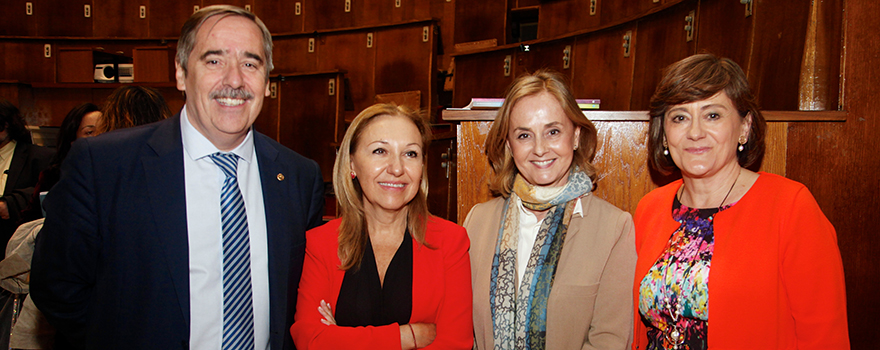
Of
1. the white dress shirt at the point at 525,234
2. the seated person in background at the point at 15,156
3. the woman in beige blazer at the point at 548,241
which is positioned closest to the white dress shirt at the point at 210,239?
the woman in beige blazer at the point at 548,241

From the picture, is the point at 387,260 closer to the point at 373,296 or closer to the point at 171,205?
the point at 373,296

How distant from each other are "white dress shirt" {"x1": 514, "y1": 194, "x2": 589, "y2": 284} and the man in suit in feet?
2.19

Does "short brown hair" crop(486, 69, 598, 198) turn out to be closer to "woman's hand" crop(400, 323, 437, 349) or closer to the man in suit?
"woman's hand" crop(400, 323, 437, 349)

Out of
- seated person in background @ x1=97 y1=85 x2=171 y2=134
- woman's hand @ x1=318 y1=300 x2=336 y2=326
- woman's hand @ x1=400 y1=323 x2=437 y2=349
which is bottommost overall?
woman's hand @ x1=400 y1=323 x2=437 y2=349

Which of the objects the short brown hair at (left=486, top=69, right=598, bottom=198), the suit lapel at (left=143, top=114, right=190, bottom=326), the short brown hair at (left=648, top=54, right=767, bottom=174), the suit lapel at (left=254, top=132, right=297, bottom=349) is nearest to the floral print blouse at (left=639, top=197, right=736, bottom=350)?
the short brown hair at (left=648, top=54, right=767, bottom=174)

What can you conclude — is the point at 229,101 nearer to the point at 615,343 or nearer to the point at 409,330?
the point at 409,330

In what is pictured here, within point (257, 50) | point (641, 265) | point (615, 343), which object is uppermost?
point (257, 50)

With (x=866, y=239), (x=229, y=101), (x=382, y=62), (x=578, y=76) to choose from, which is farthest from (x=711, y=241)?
(x=382, y=62)

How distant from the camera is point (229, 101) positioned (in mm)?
1269

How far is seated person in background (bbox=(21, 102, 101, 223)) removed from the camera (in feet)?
7.71

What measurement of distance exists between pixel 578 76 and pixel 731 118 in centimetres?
286

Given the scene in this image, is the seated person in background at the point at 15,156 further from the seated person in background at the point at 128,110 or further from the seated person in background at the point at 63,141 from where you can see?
the seated person in background at the point at 128,110

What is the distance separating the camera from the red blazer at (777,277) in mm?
1160

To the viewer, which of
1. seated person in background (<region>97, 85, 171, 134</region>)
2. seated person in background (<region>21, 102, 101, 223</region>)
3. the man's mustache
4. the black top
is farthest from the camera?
seated person in background (<region>21, 102, 101, 223</region>)
